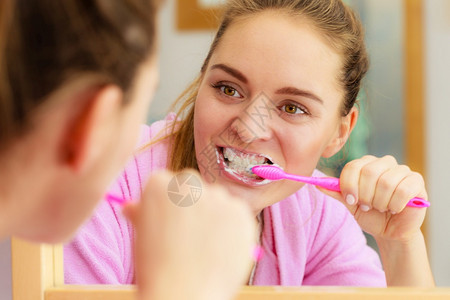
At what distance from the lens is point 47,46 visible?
0.24 m

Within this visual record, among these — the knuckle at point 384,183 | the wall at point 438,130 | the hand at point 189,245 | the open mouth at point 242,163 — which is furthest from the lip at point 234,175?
the wall at point 438,130

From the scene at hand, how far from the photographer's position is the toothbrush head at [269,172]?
21.4 inches

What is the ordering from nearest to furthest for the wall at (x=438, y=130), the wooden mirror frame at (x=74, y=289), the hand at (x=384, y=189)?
1. the wooden mirror frame at (x=74, y=289)
2. the hand at (x=384, y=189)
3. the wall at (x=438, y=130)

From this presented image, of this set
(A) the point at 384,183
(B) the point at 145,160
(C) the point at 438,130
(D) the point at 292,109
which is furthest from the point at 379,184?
(C) the point at 438,130

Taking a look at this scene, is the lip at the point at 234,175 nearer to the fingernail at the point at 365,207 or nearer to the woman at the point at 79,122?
the fingernail at the point at 365,207

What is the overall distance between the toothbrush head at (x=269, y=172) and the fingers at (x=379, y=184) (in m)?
0.06

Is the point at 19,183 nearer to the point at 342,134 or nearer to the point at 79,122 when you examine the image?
the point at 79,122

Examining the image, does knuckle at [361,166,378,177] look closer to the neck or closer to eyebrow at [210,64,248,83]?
eyebrow at [210,64,248,83]

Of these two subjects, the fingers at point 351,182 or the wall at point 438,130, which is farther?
the wall at point 438,130

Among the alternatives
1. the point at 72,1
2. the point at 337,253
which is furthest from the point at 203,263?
the point at 337,253

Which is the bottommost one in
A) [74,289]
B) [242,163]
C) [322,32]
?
[74,289]

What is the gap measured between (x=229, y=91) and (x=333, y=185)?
0.13 meters

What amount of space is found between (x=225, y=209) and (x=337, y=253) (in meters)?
0.37

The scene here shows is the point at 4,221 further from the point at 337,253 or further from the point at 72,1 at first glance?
the point at 337,253
